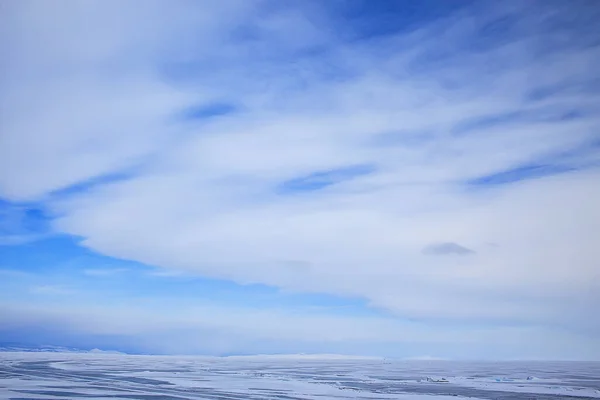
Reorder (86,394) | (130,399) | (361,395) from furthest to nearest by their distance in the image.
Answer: (361,395), (86,394), (130,399)

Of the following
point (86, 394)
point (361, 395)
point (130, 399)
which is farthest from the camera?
point (361, 395)

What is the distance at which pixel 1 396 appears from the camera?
80.4 ft

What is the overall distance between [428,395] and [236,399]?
10.6 m

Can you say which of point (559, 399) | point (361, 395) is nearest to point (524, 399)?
point (559, 399)

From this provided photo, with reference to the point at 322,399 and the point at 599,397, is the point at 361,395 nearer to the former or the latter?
the point at 322,399

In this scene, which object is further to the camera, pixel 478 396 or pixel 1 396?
pixel 478 396

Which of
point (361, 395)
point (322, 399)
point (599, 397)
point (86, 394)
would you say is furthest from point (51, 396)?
point (599, 397)

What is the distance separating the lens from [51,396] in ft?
82.1

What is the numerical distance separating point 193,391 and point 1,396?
9.37 meters

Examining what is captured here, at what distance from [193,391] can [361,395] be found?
9.19 m

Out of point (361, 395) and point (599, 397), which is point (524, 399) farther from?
point (361, 395)

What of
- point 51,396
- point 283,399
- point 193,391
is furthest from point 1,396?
point 283,399

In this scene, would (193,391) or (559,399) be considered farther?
(193,391)

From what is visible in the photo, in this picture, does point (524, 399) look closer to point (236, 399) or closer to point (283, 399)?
point (283, 399)
